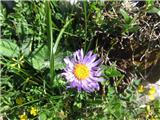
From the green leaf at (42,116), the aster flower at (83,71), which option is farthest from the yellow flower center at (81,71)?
the green leaf at (42,116)

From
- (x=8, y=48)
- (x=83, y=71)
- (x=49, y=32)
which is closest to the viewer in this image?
(x=49, y=32)

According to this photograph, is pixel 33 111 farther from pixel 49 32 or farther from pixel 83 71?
pixel 49 32

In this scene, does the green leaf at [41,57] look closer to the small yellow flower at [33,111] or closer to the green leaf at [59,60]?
the green leaf at [59,60]

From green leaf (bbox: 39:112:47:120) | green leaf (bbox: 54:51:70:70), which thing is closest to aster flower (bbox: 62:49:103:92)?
green leaf (bbox: 54:51:70:70)

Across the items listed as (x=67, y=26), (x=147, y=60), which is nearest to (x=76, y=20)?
(x=67, y=26)

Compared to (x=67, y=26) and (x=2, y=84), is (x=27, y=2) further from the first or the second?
(x=2, y=84)

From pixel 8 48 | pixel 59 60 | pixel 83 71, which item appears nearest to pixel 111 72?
pixel 83 71

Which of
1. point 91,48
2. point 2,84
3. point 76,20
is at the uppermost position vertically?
point 76,20

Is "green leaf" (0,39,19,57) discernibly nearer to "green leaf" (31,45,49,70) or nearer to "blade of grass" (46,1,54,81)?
"green leaf" (31,45,49,70)
